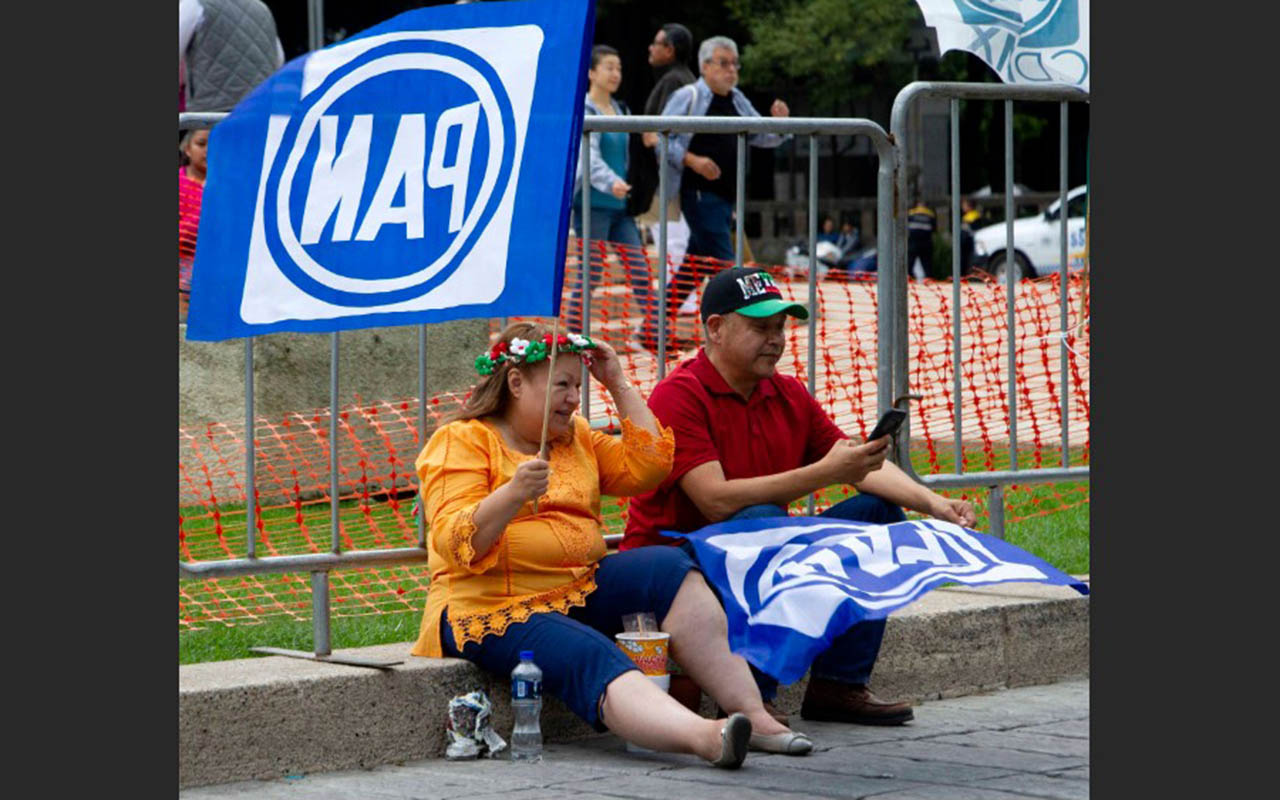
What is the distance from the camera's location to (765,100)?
41938 millimetres

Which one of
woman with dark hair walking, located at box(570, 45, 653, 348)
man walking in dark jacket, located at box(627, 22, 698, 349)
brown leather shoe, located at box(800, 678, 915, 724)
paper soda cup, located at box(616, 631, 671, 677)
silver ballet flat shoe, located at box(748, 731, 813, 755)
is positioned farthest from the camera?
man walking in dark jacket, located at box(627, 22, 698, 349)

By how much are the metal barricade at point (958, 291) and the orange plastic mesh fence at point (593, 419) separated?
201mm

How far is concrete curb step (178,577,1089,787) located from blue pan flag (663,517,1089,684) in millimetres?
668

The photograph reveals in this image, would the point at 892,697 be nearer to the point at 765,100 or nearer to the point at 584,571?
the point at 584,571

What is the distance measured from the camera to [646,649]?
6.17 m

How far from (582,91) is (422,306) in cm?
70

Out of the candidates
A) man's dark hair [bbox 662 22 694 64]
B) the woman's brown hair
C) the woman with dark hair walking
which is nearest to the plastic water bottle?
the woman's brown hair

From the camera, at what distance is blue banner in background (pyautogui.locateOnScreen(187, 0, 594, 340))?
224 inches

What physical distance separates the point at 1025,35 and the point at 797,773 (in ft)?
10.5

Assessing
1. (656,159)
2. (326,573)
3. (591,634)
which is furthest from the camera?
(656,159)

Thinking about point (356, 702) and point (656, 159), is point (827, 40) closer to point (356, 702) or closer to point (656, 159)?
point (656, 159)

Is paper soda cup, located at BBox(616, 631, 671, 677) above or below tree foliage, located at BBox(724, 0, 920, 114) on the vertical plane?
below

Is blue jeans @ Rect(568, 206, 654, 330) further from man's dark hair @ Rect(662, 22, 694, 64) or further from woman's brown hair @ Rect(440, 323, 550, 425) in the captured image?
man's dark hair @ Rect(662, 22, 694, 64)

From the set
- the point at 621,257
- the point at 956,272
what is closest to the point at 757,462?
the point at 956,272
